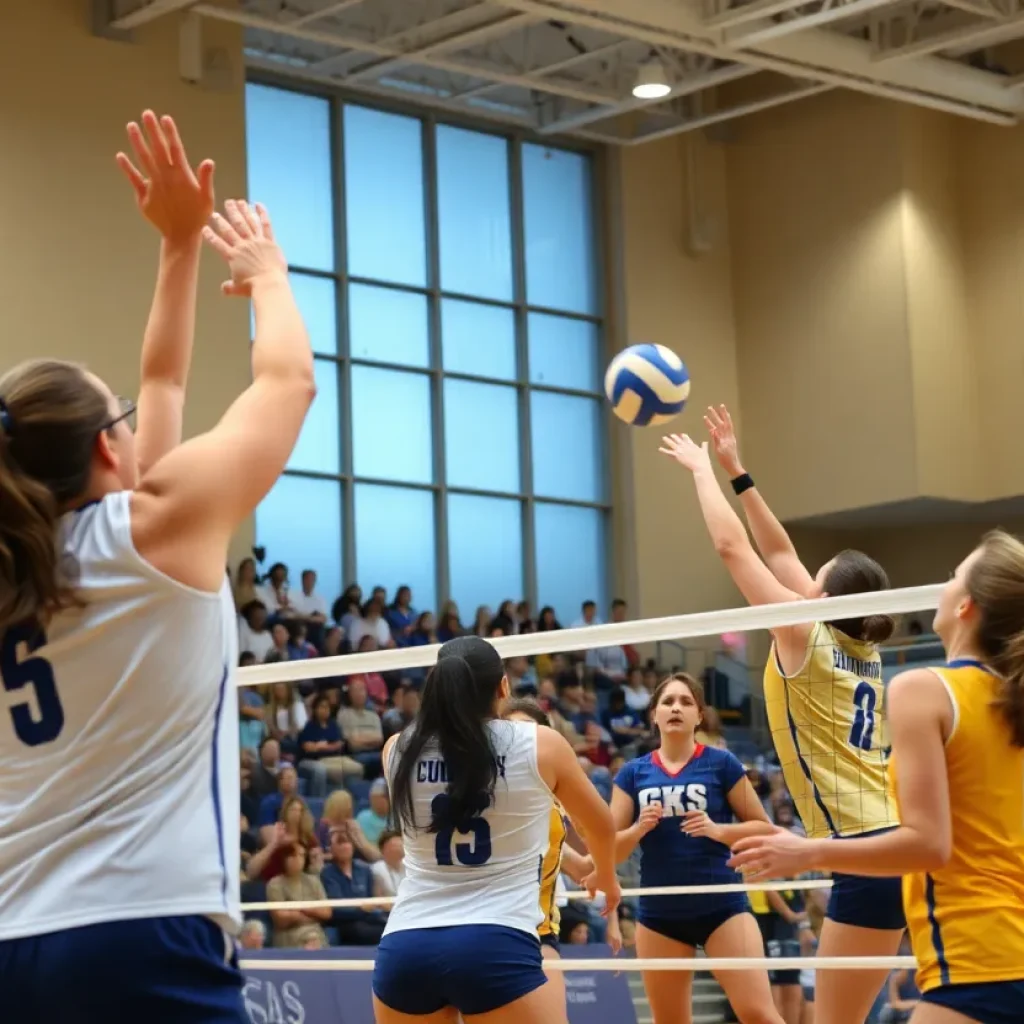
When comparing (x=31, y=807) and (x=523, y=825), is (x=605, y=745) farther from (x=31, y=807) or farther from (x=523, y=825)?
(x=31, y=807)

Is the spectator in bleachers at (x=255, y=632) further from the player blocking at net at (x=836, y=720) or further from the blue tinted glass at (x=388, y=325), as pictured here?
the player blocking at net at (x=836, y=720)

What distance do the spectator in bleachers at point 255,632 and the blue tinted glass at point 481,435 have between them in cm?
453

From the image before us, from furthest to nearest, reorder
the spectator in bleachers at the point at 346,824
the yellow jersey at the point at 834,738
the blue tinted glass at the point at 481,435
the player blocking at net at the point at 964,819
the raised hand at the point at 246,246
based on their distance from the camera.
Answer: the blue tinted glass at the point at 481,435
the spectator in bleachers at the point at 346,824
the yellow jersey at the point at 834,738
the player blocking at net at the point at 964,819
the raised hand at the point at 246,246

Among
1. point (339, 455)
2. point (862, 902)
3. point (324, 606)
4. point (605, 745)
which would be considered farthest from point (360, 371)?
point (862, 902)

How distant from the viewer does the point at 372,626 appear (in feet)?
53.6

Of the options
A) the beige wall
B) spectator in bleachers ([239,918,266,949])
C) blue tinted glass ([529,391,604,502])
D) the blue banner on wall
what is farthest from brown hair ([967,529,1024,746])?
blue tinted glass ([529,391,604,502])

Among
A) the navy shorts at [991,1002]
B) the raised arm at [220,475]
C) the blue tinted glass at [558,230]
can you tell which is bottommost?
the navy shorts at [991,1002]

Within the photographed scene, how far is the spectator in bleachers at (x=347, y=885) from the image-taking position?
34.9 ft

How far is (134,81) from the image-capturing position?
16.4 m

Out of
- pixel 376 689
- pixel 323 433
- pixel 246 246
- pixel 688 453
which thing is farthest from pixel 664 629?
pixel 323 433

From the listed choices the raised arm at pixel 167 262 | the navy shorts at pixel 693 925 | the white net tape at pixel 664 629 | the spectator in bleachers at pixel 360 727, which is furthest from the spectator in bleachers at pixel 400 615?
the raised arm at pixel 167 262

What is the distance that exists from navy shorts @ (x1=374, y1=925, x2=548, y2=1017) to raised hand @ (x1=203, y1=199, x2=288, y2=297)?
2.42m

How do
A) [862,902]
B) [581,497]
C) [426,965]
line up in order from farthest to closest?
[581,497] < [862,902] < [426,965]

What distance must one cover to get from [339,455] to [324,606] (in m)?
1.90
